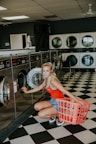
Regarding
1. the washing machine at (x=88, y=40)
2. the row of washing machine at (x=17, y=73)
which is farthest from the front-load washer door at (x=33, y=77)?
the washing machine at (x=88, y=40)

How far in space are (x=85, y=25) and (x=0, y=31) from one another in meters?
4.22

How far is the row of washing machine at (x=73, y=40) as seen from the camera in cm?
820

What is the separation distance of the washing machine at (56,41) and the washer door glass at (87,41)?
966 mm

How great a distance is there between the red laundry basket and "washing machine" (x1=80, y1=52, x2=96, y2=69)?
5614 millimetres

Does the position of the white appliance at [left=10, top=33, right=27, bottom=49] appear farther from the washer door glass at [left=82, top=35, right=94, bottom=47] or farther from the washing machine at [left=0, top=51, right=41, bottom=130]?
the washing machine at [left=0, top=51, right=41, bottom=130]

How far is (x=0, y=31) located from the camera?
979 centimetres

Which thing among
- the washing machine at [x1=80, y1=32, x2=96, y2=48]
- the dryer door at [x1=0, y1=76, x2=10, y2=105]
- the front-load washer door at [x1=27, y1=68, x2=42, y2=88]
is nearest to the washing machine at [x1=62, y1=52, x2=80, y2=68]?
the washing machine at [x1=80, y1=32, x2=96, y2=48]

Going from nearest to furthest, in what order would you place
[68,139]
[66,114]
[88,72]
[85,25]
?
[68,139]
[66,114]
[88,72]
[85,25]

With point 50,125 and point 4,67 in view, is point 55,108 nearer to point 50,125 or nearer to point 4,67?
point 50,125

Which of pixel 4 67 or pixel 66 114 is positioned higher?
pixel 4 67

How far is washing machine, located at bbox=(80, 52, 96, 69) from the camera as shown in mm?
8070

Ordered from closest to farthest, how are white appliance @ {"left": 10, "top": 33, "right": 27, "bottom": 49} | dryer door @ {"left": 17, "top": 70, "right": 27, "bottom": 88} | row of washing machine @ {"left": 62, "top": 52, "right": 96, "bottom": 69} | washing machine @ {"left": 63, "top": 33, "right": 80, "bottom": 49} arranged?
dryer door @ {"left": 17, "top": 70, "right": 27, "bottom": 88} → row of washing machine @ {"left": 62, "top": 52, "right": 96, "bottom": 69} → washing machine @ {"left": 63, "top": 33, "right": 80, "bottom": 49} → white appliance @ {"left": 10, "top": 33, "right": 27, "bottom": 49}

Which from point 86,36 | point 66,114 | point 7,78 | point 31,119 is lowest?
point 31,119

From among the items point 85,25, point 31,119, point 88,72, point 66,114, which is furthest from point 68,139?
point 85,25
